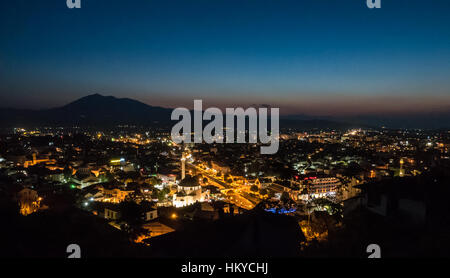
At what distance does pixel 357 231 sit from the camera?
512cm

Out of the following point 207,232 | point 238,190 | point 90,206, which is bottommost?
point 238,190

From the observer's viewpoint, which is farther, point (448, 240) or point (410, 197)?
point (410, 197)

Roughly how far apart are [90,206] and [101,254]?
9743 millimetres

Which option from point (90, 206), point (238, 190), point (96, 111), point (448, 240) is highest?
point (96, 111)

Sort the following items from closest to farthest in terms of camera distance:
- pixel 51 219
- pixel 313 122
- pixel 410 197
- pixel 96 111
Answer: pixel 410 197 → pixel 51 219 → pixel 96 111 → pixel 313 122

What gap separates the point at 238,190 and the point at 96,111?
15064 centimetres

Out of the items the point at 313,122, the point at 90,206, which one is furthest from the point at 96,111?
the point at 90,206
